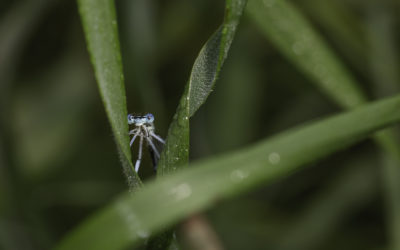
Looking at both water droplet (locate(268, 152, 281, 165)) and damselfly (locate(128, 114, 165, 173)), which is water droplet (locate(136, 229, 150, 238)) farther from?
damselfly (locate(128, 114, 165, 173))

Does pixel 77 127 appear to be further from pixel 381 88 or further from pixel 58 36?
pixel 381 88

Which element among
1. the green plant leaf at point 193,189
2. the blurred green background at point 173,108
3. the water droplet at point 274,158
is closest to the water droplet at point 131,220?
the green plant leaf at point 193,189

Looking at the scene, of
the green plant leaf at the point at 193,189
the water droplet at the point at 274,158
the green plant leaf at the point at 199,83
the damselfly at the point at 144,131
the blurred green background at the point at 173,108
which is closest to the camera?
the green plant leaf at the point at 193,189

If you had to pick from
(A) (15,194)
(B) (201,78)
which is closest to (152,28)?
(A) (15,194)

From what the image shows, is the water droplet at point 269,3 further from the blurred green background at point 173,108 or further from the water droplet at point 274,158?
the blurred green background at point 173,108

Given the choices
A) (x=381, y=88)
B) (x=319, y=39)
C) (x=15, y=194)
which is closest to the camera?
(x=319, y=39)

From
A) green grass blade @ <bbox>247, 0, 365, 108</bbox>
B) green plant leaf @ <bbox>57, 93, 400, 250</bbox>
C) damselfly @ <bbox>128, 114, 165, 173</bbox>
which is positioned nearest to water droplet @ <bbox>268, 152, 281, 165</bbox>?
green plant leaf @ <bbox>57, 93, 400, 250</bbox>
